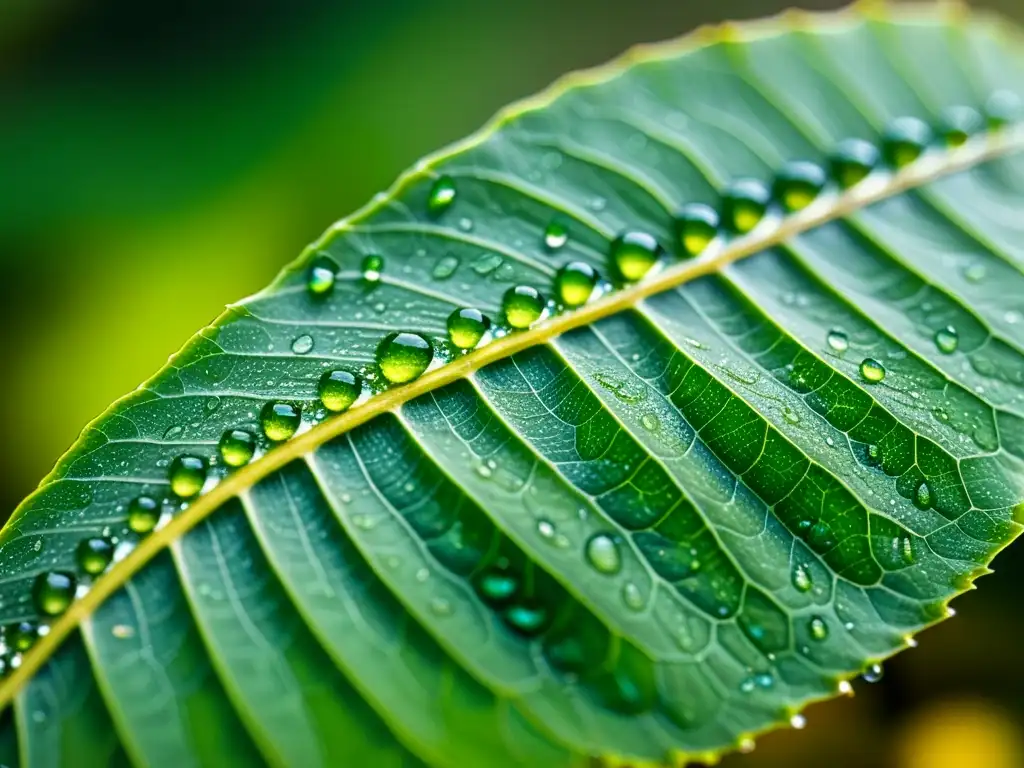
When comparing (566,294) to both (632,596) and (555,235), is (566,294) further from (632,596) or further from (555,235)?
(632,596)

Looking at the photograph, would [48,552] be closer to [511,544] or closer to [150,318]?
[511,544]

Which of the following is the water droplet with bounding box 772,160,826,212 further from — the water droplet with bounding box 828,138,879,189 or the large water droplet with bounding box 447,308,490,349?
the large water droplet with bounding box 447,308,490,349

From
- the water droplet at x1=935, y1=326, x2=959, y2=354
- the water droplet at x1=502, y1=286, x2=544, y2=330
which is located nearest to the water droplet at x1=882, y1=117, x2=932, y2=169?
the water droplet at x1=935, y1=326, x2=959, y2=354

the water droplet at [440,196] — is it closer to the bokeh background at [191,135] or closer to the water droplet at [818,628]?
the water droplet at [818,628]

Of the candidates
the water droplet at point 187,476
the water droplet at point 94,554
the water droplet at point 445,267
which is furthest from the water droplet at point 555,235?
the water droplet at point 94,554

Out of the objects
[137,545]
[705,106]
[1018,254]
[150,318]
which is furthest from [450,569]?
[150,318]
